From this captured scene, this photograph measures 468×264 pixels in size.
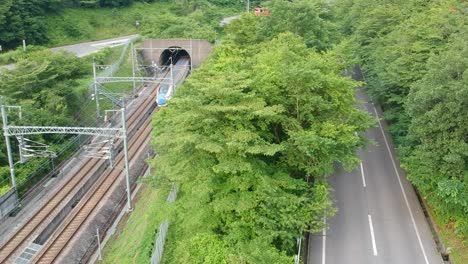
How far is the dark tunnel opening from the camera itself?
60172 millimetres

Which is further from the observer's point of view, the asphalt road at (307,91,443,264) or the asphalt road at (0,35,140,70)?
the asphalt road at (0,35,140,70)

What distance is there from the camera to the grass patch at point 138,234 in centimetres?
2267

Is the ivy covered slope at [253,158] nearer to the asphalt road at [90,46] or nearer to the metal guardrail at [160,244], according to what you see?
the metal guardrail at [160,244]

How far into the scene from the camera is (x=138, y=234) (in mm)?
25156

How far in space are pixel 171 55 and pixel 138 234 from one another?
41.3 meters

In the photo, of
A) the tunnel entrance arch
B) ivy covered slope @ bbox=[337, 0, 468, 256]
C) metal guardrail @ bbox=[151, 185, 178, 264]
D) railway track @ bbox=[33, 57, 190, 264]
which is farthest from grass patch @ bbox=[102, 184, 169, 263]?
the tunnel entrance arch

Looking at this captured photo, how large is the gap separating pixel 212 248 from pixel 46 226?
43.3 feet

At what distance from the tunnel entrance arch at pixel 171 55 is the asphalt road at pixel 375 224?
36498mm

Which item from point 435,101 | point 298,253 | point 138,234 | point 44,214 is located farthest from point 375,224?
point 44,214

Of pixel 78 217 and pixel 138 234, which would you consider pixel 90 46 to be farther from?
pixel 138 234

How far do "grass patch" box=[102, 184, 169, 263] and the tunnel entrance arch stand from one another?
3371cm

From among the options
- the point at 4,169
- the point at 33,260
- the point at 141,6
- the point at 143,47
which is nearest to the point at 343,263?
the point at 33,260

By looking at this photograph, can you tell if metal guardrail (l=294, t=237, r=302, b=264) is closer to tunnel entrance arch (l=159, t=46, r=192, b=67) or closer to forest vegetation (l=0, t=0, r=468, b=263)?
forest vegetation (l=0, t=0, r=468, b=263)

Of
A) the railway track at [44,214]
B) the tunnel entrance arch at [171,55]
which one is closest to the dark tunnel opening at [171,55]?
the tunnel entrance arch at [171,55]
